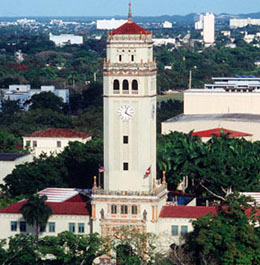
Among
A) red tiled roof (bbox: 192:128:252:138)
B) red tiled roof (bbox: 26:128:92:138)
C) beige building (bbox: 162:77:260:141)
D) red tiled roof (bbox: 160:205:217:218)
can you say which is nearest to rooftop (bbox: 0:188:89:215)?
red tiled roof (bbox: 160:205:217:218)

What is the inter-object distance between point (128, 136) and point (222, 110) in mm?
47434

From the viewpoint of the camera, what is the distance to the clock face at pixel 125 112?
2338 inches

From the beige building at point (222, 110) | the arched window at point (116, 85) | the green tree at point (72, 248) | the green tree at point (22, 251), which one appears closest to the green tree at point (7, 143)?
the beige building at point (222, 110)

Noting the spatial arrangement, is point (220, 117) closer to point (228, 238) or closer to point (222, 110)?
point (222, 110)

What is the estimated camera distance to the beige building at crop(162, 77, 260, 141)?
95.1m

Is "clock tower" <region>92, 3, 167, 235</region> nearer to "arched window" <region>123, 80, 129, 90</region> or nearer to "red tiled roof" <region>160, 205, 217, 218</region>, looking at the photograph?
"arched window" <region>123, 80, 129, 90</region>

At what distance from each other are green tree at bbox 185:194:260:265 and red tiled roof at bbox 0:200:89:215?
23.1ft

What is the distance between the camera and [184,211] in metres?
60.2

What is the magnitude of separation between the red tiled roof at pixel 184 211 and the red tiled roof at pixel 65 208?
439 cm

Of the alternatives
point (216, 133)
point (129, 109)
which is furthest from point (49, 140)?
point (129, 109)

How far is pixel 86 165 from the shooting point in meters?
75.8

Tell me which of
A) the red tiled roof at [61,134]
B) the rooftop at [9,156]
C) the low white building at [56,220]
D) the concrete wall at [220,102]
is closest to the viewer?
the low white building at [56,220]

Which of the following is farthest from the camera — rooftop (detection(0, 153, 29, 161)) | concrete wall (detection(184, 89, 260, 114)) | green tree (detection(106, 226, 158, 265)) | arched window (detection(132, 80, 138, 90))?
concrete wall (detection(184, 89, 260, 114))

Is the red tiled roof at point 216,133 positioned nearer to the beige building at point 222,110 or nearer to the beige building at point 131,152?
the beige building at point 222,110
